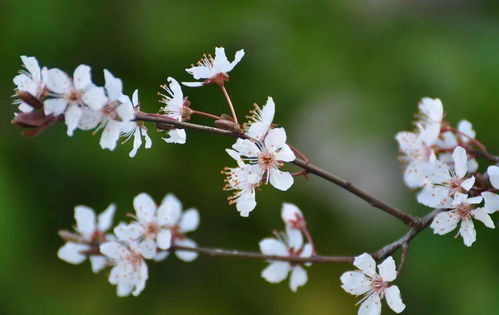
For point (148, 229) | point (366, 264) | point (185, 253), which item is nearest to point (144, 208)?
point (148, 229)

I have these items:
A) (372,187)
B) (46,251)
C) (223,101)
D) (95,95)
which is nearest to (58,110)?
(95,95)

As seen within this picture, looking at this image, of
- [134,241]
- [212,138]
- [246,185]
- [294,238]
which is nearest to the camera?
[246,185]

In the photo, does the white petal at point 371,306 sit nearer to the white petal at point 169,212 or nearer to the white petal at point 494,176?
the white petal at point 494,176

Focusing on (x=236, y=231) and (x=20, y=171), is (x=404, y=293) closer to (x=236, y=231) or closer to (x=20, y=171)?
(x=236, y=231)

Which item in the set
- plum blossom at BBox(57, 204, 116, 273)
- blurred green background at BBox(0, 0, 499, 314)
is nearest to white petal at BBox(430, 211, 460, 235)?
plum blossom at BBox(57, 204, 116, 273)

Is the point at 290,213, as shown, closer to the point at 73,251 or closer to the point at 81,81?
the point at 73,251

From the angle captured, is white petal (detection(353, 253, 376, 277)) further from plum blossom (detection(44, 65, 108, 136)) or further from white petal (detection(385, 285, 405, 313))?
plum blossom (detection(44, 65, 108, 136))

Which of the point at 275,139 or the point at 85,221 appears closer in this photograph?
the point at 275,139
